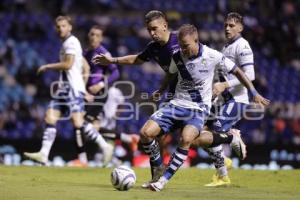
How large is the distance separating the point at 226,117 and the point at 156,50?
5.21 feet

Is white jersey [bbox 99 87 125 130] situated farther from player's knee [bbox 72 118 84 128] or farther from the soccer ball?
the soccer ball

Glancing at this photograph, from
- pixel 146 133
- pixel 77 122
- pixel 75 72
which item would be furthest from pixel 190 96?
pixel 77 122

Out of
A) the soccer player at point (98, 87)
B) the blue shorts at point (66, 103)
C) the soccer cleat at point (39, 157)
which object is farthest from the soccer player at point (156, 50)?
the soccer cleat at point (39, 157)

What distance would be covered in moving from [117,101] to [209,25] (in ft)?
26.9

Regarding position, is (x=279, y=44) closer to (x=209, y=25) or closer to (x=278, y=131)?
(x=209, y=25)

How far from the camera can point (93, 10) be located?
2473 centimetres

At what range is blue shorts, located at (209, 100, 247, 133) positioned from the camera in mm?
10945

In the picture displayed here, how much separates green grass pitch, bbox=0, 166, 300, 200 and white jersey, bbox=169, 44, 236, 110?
1.18 metres

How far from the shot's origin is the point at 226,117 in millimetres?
11023

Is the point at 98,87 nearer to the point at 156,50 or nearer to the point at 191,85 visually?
the point at 156,50

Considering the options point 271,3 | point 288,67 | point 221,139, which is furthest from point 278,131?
point 221,139

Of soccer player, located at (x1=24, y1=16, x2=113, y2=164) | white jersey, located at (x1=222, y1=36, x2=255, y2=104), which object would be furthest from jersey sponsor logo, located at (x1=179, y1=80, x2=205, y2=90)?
soccer player, located at (x1=24, y1=16, x2=113, y2=164)

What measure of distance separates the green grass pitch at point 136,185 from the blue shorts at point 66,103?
3.86 ft

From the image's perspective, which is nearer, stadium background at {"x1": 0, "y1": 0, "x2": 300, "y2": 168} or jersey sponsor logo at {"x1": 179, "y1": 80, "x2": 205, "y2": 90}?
jersey sponsor logo at {"x1": 179, "y1": 80, "x2": 205, "y2": 90}
